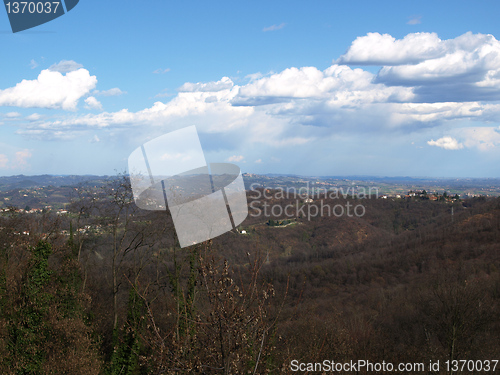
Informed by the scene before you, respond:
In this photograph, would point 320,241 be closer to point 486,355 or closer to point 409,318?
point 409,318

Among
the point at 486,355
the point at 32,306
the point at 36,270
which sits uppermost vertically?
the point at 36,270

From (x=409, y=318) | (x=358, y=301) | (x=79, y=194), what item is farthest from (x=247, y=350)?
(x=358, y=301)

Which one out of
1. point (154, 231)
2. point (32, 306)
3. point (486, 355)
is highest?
point (154, 231)

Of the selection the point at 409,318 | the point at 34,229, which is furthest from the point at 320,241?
the point at 34,229

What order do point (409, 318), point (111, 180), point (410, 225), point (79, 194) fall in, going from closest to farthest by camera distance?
point (111, 180)
point (79, 194)
point (409, 318)
point (410, 225)

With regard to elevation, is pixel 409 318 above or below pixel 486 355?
below

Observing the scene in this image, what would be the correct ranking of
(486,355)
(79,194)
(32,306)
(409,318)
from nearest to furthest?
(32,306) < (79,194) < (486,355) < (409,318)

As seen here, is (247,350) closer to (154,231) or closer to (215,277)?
(215,277)

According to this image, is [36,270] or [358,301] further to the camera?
[358,301]

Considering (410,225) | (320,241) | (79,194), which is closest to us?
(79,194)
